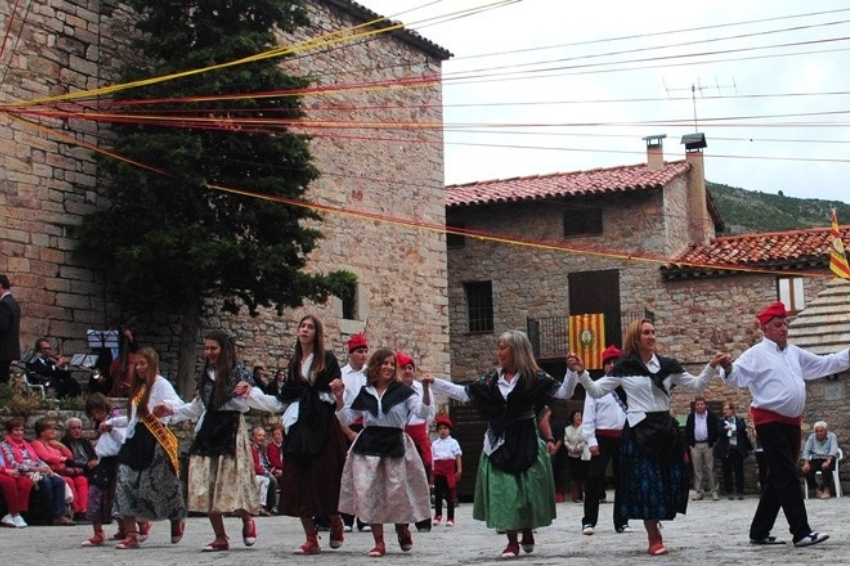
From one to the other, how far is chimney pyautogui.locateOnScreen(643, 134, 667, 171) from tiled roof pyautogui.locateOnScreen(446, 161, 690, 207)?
0.54 ft

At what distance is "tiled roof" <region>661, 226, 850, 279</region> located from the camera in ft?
116

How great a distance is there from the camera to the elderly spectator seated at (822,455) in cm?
2186

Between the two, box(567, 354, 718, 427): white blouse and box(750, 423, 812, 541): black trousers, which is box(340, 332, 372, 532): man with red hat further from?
box(750, 423, 812, 541): black trousers

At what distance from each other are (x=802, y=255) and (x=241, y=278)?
1704 cm

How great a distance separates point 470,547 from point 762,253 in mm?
26200

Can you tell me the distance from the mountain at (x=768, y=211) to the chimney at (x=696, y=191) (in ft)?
90.3

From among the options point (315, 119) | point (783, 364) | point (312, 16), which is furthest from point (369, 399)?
point (312, 16)

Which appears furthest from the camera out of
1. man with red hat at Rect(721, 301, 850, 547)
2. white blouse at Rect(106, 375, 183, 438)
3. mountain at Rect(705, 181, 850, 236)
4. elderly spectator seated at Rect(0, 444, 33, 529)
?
mountain at Rect(705, 181, 850, 236)

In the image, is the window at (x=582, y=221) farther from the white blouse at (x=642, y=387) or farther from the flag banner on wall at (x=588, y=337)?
the white blouse at (x=642, y=387)

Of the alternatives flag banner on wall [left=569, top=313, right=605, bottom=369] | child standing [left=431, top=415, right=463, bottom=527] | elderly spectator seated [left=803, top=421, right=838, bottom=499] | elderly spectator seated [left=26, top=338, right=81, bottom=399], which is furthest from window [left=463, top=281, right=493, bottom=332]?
child standing [left=431, top=415, right=463, bottom=527]

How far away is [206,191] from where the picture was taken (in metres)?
23.6

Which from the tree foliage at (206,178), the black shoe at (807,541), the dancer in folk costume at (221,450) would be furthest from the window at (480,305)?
the black shoe at (807,541)

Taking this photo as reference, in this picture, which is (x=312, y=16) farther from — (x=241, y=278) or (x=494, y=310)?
(x=494, y=310)

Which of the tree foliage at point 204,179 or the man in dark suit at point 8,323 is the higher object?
the tree foliage at point 204,179
